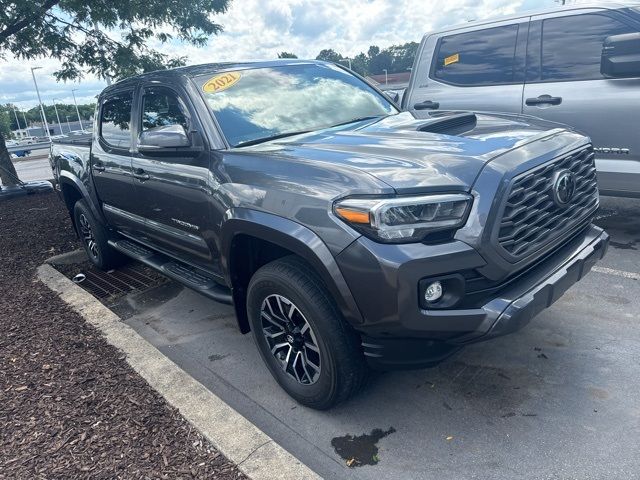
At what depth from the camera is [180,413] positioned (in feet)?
9.16

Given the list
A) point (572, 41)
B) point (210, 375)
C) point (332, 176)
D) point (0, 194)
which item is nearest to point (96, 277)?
Answer: point (210, 375)

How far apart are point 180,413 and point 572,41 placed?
4.54 m

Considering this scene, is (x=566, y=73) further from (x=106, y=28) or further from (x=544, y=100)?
(x=106, y=28)

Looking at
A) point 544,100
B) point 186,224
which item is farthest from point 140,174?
point 544,100

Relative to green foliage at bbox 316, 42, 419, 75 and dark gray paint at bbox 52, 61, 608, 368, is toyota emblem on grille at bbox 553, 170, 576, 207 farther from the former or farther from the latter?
green foliage at bbox 316, 42, 419, 75

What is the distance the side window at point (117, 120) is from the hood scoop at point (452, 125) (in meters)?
2.53

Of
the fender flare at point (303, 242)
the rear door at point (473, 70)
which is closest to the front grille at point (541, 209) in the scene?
the fender flare at point (303, 242)

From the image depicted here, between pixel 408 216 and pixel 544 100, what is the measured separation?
333cm

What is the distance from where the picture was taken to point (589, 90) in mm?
4559

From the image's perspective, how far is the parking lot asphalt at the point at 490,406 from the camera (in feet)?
7.87

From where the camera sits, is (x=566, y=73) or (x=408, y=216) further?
(x=566, y=73)

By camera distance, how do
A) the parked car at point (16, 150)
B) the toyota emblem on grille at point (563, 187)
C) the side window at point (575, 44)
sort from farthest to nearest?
1. the parked car at point (16, 150)
2. the side window at point (575, 44)
3. the toyota emblem on grille at point (563, 187)

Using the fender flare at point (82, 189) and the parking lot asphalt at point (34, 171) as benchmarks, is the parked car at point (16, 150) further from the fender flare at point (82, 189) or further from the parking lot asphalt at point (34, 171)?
the fender flare at point (82, 189)

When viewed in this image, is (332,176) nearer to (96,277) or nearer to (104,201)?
(104,201)
